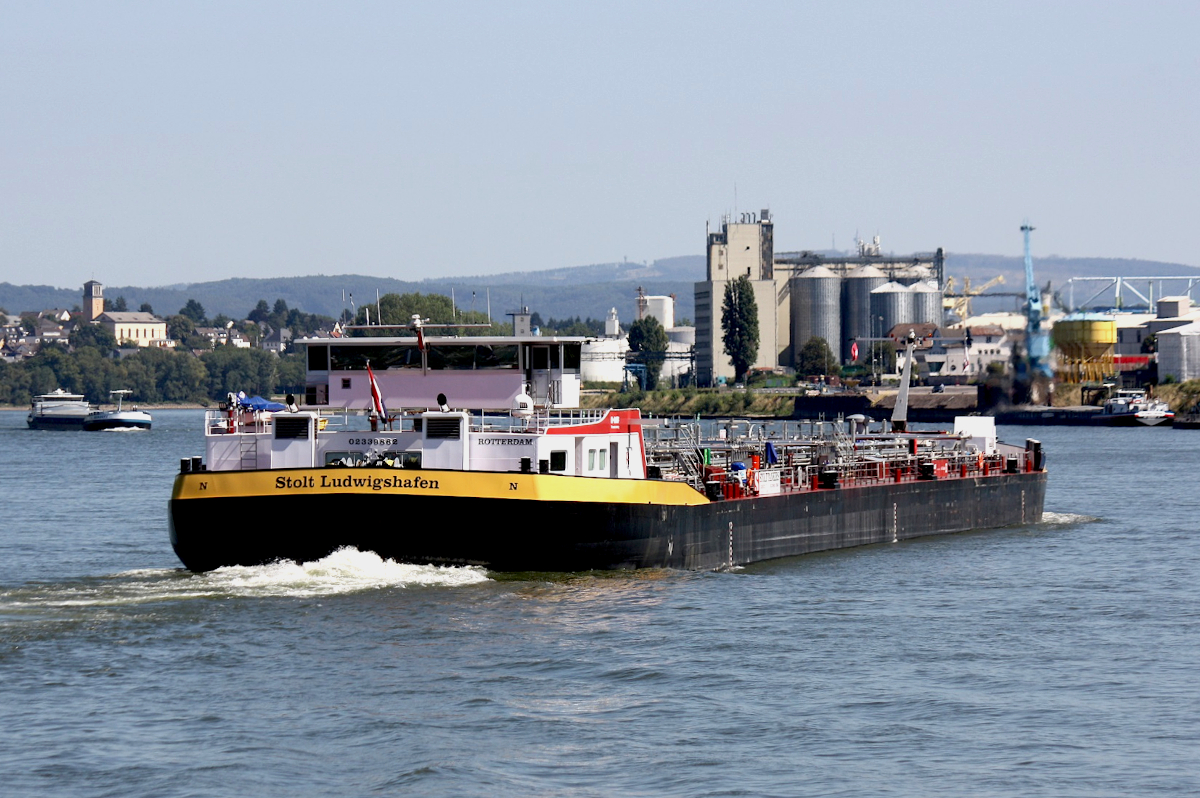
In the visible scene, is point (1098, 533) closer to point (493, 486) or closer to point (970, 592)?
point (970, 592)

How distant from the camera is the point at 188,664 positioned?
24.1m

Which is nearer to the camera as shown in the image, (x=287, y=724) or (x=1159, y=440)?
(x=287, y=724)

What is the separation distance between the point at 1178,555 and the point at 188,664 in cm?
2673

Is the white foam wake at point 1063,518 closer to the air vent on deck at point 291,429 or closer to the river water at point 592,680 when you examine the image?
the river water at point 592,680

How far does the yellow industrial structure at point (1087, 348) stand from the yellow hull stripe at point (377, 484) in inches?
5340

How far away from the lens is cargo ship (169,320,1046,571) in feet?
96.8

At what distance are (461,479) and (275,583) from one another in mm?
3934

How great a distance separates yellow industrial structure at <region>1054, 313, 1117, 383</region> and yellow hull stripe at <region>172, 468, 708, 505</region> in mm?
135634

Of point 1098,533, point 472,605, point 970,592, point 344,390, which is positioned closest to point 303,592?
point 472,605

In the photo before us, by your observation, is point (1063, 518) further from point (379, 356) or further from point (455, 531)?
point (455, 531)

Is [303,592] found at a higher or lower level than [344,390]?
lower

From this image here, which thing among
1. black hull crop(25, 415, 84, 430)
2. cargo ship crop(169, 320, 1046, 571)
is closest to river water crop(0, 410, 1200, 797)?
cargo ship crop(169, 320, 1046, 571)

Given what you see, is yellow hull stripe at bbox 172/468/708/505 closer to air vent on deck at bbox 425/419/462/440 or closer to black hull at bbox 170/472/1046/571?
black hull at bbox 170/472/1046/571

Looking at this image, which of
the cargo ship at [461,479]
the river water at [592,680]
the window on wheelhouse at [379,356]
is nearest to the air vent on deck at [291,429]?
the cargo ship at [461,479]
